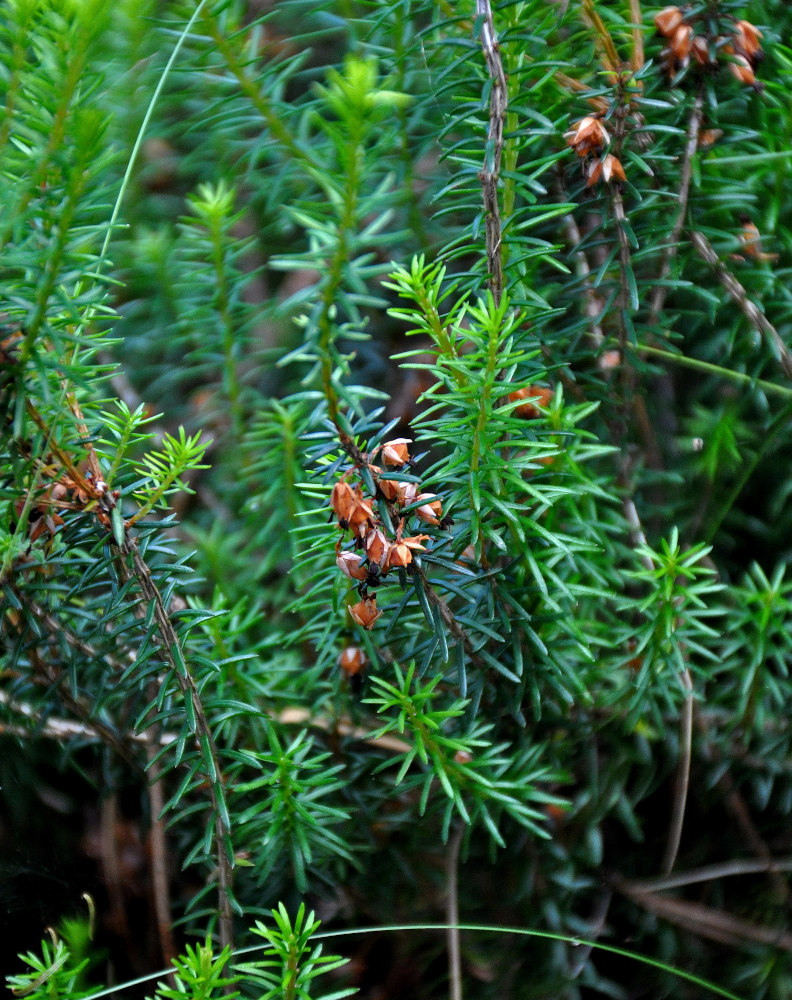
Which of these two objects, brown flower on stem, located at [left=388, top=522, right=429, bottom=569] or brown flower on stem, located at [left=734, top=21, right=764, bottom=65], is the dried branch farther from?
brown flower on stem, located at [left=734, top=21, right=764, bottom=65]

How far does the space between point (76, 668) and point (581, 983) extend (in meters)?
0.54

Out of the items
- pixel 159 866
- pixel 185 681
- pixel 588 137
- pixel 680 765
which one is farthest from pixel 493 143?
pixel 159 866

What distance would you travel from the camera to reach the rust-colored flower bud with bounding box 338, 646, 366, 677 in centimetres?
74

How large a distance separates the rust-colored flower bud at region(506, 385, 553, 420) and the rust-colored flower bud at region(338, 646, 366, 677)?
0.83 ft

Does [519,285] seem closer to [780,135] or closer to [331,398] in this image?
[331,398]

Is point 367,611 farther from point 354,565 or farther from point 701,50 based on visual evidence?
point 701,50

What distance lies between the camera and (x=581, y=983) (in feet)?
2.56

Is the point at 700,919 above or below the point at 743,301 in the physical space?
below

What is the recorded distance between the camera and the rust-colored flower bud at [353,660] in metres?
0.74

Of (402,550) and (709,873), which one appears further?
(709,873)

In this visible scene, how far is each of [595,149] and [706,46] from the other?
5.8 inches

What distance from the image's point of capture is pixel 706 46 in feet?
2.40

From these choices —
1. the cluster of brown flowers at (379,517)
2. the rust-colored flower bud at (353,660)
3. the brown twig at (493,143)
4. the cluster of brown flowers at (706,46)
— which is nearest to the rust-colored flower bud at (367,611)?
the cluster of brown flowers at (379,517)

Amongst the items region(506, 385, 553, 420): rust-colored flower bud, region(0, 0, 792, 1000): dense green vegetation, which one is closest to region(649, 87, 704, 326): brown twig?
region(0, 0, 792, 1000): dense green vegetation
